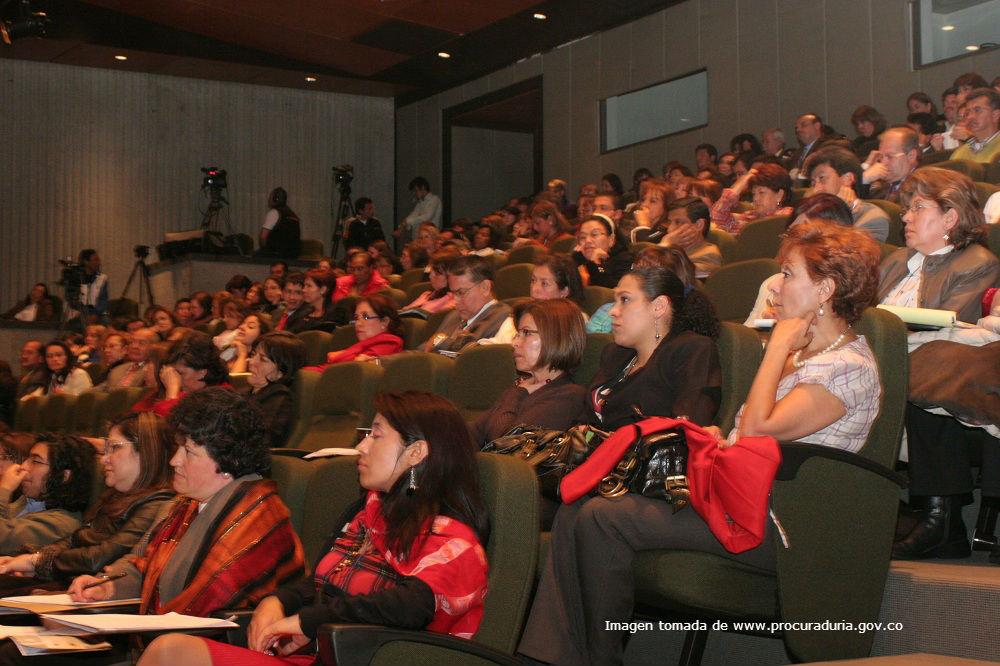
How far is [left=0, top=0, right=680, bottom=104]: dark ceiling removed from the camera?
9.35 meters

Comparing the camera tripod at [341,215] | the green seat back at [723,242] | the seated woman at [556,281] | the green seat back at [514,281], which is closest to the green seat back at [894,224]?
the green seat back at [723,242]

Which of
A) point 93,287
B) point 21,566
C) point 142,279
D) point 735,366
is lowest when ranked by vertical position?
point 21,566

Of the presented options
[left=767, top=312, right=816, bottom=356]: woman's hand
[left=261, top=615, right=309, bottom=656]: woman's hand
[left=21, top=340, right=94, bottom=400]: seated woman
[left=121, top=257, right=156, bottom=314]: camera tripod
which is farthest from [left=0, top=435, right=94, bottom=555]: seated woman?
[left=121, top=257, right=156, bottom=314]: camera tripod

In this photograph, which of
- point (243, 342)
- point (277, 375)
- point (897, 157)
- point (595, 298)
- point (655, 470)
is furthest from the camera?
point (243, 342)

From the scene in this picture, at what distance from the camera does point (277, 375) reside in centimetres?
418

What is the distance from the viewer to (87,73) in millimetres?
11109

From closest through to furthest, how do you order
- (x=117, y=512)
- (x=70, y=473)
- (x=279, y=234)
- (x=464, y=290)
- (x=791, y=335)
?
(x=791, y=335) → (x=117, y=512) → (x=70, y=473) → (x=464, y=290) → (x=279, y=234)

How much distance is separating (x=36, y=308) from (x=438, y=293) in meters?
5.83

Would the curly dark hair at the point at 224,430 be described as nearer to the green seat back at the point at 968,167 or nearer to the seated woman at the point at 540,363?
the seated woman at the point at 540,363

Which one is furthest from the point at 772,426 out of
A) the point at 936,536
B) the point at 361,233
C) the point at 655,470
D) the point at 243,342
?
the point at 361,233

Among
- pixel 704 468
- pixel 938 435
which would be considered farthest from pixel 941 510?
pixel 704 468

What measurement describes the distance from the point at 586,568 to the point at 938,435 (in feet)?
3.31

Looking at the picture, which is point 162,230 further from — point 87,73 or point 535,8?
point 535,8

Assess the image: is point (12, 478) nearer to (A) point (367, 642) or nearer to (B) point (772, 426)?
(A) point (367, 642)
